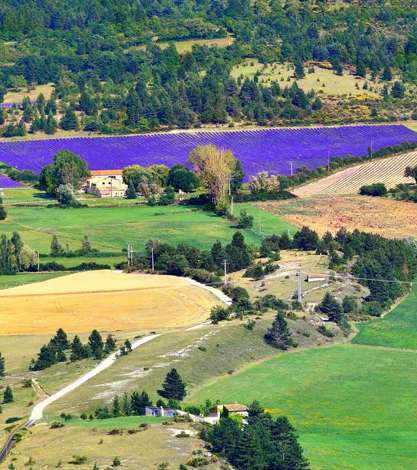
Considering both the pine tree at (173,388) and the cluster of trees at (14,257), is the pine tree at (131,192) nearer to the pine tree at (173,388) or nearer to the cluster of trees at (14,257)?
the cluster of trees at (14,257)

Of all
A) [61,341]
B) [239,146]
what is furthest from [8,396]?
[239,146]

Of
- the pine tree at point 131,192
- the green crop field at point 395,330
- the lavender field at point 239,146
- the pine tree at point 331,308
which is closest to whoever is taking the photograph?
the green crop field at point 395,330

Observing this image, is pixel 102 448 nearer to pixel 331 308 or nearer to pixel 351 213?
pixel 331 308

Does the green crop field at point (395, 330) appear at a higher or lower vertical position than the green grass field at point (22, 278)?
lower

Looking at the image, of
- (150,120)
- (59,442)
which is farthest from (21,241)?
(150,120)

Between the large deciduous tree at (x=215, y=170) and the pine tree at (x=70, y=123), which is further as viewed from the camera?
the pine tree at (x=70, y=123)

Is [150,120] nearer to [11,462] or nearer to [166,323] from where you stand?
[166,323]

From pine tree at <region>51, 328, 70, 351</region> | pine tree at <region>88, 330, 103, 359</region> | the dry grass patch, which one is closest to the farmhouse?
pine tree at <region>51, 328, 70, 351</region>

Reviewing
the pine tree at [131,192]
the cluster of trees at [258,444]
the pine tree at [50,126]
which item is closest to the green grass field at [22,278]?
the pine tree at [131,192]
